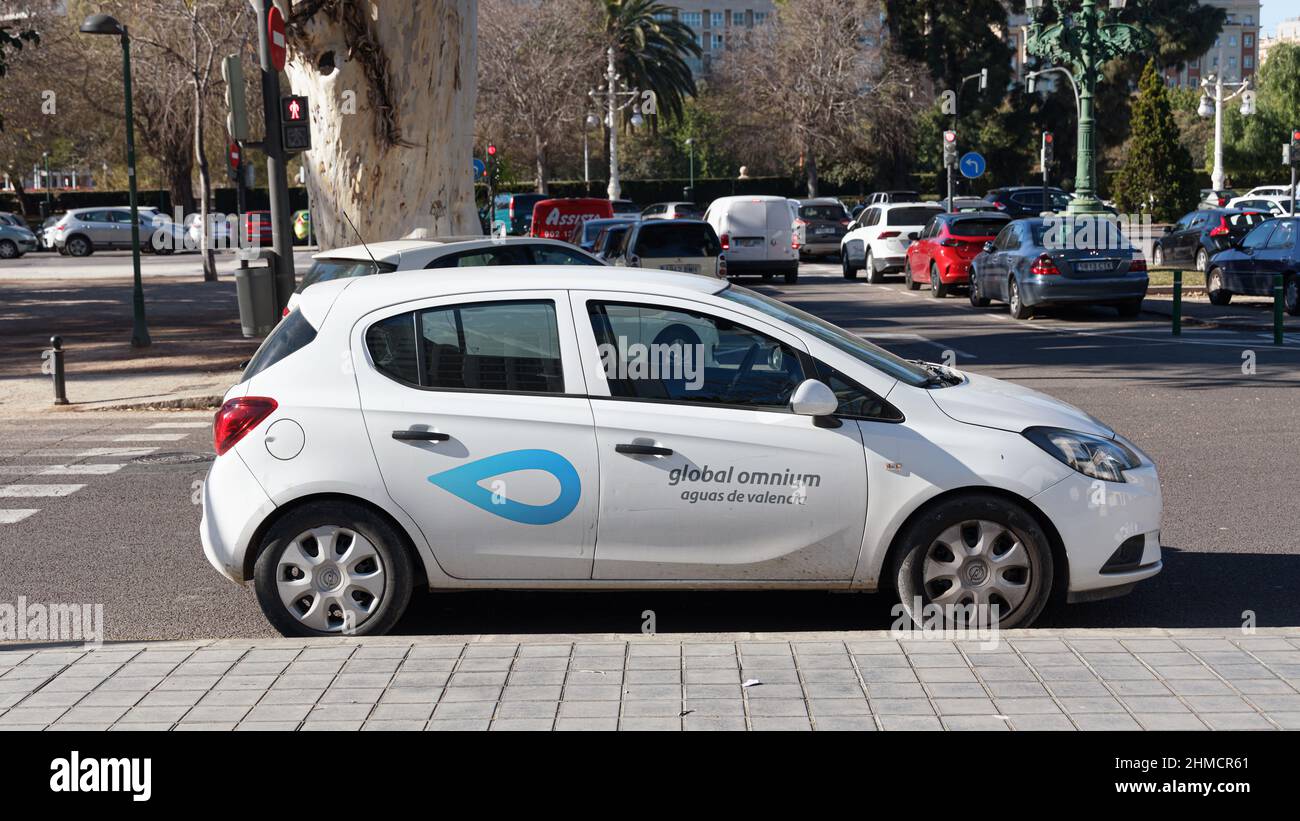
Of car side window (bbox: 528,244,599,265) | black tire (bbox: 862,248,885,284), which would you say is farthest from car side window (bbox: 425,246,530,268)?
black tire (bbox: 862,248,885,284)

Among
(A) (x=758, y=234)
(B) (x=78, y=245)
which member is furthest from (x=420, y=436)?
(B) (x=78, y=245)

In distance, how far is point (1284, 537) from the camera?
8.23 metres

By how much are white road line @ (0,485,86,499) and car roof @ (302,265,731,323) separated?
4546mm

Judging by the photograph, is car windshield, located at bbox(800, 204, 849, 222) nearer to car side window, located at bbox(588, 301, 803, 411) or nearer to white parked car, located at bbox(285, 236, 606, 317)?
white parked car, located at bbox(285, 236, 606, 317)

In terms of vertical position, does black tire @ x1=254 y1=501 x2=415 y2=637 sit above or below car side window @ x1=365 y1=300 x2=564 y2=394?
below

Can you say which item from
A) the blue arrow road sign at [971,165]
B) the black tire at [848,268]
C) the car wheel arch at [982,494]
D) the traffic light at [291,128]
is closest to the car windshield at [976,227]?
the blue arrow road sign at [971,165]

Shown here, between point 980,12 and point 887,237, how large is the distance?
40045 millimetres

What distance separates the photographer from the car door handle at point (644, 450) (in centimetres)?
617

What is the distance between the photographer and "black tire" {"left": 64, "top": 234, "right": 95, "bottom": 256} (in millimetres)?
53438

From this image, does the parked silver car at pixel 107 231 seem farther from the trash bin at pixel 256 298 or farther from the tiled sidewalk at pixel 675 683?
the tiled sidewalk at pixel 675 683

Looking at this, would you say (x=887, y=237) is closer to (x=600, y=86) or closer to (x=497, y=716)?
(x=497, y=716)

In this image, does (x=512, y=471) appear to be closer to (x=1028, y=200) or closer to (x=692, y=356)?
(x=692, y=356)

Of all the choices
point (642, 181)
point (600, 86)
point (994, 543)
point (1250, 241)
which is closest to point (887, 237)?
point (1250, 241)

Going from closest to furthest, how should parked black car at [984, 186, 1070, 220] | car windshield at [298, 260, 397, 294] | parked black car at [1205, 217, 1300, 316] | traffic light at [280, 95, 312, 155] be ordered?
car windshield at [298, 260, 397, 294]
traffic light at [280, 95, 312, 155]
parked black car at [1205, 217, 1300, 316]
parked black car at [984, 186, 1070, 220]
